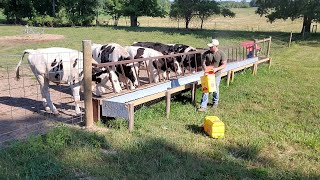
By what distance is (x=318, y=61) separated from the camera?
18.5m

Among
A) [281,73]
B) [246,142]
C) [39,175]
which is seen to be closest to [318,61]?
[281,73]

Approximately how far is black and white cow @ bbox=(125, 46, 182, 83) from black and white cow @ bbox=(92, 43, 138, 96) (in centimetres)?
65

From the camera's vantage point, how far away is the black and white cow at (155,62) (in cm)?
1055

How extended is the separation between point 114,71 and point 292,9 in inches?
1037

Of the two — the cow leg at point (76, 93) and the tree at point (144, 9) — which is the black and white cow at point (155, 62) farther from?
the tree at point (144, 9)

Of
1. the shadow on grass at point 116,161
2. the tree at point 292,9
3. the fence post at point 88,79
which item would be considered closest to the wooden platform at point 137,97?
the fence post at point 88,79

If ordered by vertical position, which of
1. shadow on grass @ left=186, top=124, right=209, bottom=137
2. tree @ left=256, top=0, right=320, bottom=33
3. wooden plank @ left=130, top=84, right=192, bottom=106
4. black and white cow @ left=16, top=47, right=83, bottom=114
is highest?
tree @ left=256, top=0, right=320, bottom=33

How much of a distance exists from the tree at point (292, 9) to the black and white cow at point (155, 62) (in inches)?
839

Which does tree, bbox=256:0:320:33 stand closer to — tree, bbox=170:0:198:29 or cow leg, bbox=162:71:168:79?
tree, bbox=170:0:198:29

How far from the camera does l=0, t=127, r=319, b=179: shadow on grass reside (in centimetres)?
501

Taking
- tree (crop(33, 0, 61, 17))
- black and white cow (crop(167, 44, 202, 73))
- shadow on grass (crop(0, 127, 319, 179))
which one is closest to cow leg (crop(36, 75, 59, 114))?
shadow on grass (crop(0, 127, 319, 179))

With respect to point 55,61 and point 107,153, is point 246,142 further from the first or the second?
point 55,61

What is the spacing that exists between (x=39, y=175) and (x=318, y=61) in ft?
55.8

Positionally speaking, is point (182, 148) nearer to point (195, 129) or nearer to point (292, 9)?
point (195, 129)
